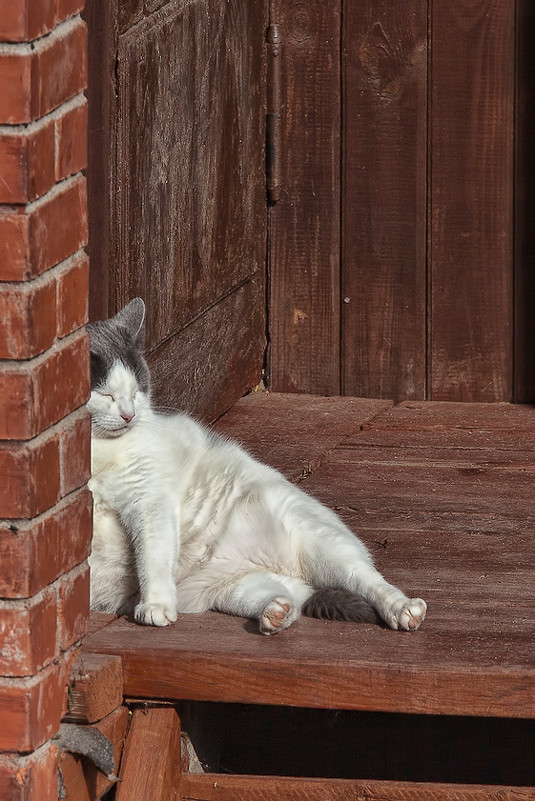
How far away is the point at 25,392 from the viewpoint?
1.90m

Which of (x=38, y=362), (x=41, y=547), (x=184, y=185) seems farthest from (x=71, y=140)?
(x=184, y=185)

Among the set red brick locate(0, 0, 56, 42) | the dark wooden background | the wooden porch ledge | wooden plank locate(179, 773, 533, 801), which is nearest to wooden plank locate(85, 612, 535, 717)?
the wooden porch ledge

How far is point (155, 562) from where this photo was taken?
2.58 m

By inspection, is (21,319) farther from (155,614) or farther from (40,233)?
(155,614)

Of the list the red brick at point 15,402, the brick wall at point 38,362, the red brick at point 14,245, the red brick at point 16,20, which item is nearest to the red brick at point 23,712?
the brick wall at point 38,362

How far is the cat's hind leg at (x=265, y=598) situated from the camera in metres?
2.40

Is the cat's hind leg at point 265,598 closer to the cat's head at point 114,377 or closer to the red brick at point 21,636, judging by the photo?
the cat's head at point 114,377

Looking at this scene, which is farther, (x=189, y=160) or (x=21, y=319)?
(x=189, y=160)

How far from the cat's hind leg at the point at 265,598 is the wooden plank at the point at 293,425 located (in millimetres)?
1000

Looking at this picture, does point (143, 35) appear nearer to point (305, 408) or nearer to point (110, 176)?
point (110, 176)

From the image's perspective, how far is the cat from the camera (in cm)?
255

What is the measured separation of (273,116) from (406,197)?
572 millimetres

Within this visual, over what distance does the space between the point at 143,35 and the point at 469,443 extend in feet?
5.48

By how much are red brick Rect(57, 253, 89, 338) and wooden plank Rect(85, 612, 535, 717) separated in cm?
64
